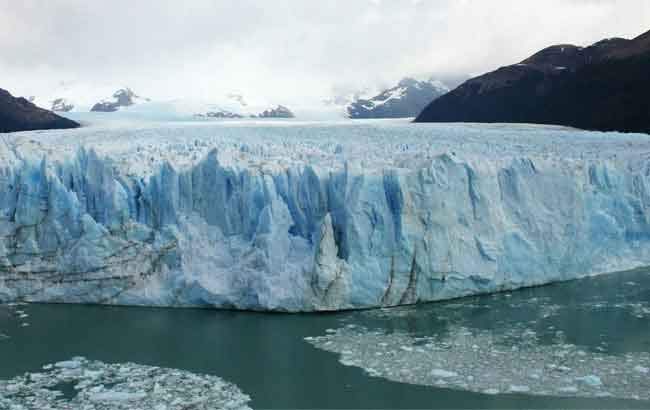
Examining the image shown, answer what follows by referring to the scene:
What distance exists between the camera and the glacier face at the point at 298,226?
8562 mm

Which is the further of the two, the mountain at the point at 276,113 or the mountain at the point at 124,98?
the mountain at the point at 124,98

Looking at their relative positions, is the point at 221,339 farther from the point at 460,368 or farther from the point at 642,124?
the point at 642,124

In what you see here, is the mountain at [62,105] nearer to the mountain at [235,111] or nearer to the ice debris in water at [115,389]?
the mountain at [235,111]

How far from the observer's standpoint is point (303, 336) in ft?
24.4

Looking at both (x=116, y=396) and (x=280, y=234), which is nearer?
(x=116, y=396)

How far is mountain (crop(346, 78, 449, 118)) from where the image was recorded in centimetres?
3761

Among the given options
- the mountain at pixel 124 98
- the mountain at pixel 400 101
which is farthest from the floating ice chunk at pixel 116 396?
the mountain at pixel 124 98

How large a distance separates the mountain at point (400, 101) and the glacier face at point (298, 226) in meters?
24.9

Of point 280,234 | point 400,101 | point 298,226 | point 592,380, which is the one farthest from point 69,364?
point 400,101

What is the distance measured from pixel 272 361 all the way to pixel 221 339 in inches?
36.0

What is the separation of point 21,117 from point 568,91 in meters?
15.1

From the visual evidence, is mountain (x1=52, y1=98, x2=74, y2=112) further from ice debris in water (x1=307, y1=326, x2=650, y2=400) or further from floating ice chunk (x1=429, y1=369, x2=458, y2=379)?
floating ice chunk (x1=429, y1=369, x2=458, y2=379)

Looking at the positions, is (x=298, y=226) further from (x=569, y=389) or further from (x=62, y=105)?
(x=62, y=105)

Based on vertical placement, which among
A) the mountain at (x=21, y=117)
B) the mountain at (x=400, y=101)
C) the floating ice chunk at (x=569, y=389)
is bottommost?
the floating ice chunk at (x=569, y=389)
